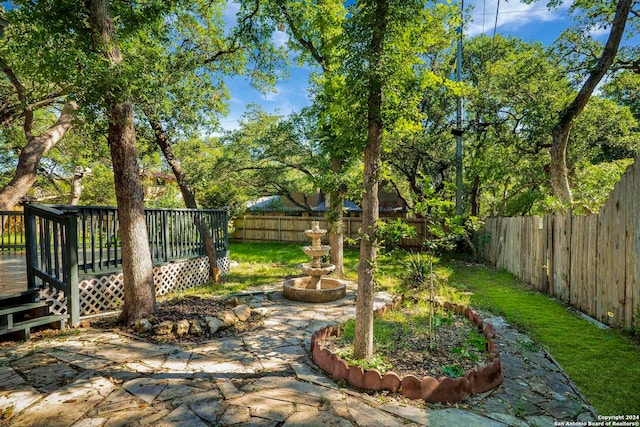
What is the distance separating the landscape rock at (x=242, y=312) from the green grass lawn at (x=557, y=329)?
1.76 metres

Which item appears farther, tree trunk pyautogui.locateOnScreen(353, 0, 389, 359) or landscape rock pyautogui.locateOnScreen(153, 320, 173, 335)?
landscape rock pyautogui.locateOnScreen(153, 320, 173, 335)

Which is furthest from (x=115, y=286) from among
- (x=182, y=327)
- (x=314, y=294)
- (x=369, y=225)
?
(x=369, y=225)

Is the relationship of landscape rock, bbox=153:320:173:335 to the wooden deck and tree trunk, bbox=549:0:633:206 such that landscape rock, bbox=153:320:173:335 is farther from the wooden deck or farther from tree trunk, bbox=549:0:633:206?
tree trunk, bbox=549:0:633:206

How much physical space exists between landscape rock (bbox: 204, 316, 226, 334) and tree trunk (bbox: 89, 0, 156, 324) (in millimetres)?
912

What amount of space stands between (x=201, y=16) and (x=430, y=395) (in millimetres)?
9479

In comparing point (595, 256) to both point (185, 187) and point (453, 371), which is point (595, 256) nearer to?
point (453, 371)

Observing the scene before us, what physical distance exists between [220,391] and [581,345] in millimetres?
4059

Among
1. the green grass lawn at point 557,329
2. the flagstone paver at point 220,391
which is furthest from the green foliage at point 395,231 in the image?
the flagstone paver at point 220,391

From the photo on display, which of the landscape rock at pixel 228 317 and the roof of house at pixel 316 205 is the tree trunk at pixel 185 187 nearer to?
the landscape rock at pixel 228 317

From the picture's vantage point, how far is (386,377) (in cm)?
278

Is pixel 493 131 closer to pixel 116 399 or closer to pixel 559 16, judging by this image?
pixel 559 16

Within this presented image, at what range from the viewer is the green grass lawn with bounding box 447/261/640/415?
2.73 meters

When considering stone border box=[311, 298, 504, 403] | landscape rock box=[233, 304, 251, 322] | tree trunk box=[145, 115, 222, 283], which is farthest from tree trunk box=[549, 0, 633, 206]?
tree trunk box=[145, 115, 222, 283]

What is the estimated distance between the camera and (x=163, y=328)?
4102 mm
